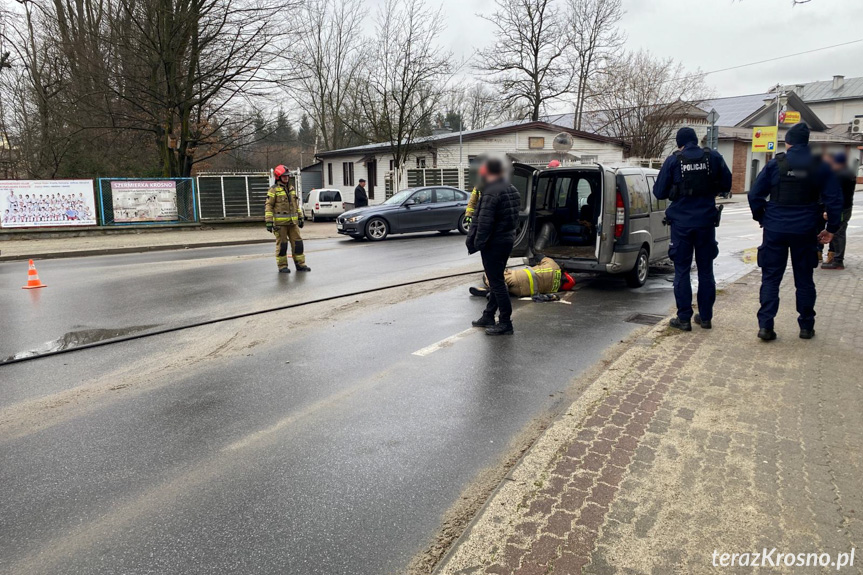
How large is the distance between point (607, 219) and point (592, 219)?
4.06 feet

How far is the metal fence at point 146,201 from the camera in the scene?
21391mm

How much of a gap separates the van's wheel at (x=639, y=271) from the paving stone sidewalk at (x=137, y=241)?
12.1 m

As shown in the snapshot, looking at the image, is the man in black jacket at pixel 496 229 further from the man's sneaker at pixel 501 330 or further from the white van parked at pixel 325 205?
the white van parked at pixel 325 205

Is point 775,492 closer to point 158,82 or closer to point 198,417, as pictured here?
point 198,417

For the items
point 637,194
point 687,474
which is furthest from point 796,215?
point 637,194

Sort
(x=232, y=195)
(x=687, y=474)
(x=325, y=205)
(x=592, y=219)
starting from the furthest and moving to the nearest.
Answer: (x=325, y=205), (x=232, y=195), (x=592, y=219), (x=687, y=474)

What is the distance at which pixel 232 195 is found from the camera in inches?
949

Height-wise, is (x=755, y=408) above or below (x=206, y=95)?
below

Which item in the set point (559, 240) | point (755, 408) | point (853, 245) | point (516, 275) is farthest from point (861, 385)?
point (853, 245)

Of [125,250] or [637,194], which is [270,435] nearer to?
[637,194]

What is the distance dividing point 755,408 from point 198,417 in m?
3.92

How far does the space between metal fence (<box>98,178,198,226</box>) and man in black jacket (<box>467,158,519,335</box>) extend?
61.0 ft

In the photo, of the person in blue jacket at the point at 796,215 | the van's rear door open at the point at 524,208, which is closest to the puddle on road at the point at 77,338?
the van's rear door open at the point at 524,208

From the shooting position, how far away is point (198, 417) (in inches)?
180
